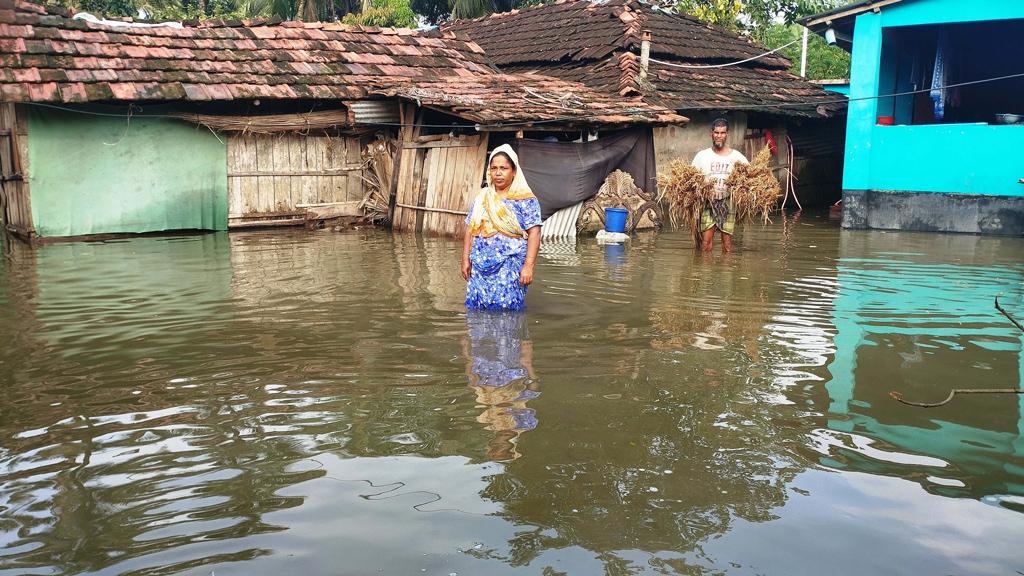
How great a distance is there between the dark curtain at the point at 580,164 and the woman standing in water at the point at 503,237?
650 cm

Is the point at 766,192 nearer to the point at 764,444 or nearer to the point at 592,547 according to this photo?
the point at 764,444

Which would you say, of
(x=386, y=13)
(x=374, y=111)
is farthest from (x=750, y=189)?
(x=386, y=13)

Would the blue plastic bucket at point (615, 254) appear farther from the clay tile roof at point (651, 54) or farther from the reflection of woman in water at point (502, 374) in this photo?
the reflection of woman in water at point (502, 374)

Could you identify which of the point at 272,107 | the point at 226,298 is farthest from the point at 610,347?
the point at 272,107

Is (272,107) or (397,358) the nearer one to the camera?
(397,358)

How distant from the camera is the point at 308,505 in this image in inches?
145

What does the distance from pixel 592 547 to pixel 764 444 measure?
1.40 meters

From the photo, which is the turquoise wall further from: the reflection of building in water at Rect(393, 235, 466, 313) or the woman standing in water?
the woman standing in water

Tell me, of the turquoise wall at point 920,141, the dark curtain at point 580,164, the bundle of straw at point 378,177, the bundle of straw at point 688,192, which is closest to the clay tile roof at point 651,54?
the dark curtain at point 580,164

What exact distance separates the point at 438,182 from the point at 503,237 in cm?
742

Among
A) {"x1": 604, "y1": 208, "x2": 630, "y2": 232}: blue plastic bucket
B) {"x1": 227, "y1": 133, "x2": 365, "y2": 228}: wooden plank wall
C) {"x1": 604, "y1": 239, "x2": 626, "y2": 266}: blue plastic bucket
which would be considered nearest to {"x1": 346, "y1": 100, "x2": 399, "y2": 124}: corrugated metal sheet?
{"x1": 227, "y1": 133, "x2": 365, "y2": 228}: wooden plank wall

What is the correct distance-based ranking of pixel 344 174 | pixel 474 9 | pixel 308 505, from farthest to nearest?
pixel 474 9
pixel 344 174
pixel 308 505

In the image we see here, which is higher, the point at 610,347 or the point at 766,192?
the point at 766,192

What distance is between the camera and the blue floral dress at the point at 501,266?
6785 mm
